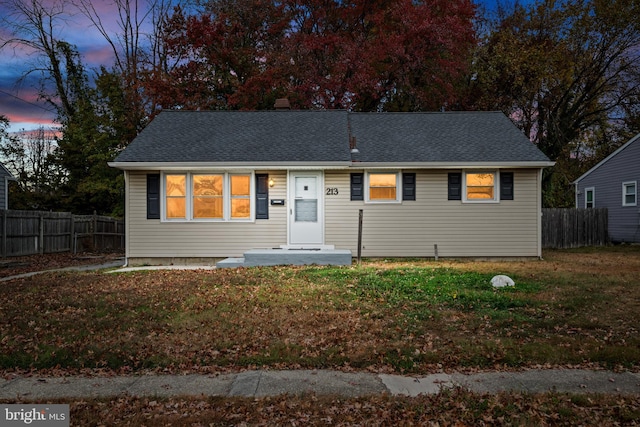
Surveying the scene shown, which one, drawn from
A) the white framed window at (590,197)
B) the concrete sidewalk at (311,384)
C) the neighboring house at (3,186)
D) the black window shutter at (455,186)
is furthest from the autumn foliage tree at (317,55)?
the concrete sidewalk at (311,384)

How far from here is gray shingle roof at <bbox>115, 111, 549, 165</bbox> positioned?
1407 centimetres

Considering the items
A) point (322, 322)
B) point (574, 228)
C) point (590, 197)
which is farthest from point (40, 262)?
point (590, 197)

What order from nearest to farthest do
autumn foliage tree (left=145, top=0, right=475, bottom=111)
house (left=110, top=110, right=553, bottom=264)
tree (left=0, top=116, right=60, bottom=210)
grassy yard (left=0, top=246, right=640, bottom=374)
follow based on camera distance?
grassy yard (left=0, top=246, right=640, bottom=374) < house (left=110, top=110, right=553, bottom=264) < autumn foliage tree (left=145, top=0, right=475, bottom=111) < tree (left=0, top=116, right=60, bottom=210)

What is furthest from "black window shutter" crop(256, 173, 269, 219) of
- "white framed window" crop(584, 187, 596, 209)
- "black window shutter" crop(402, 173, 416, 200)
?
"white framed window" crop(584, 187, 596, 209)

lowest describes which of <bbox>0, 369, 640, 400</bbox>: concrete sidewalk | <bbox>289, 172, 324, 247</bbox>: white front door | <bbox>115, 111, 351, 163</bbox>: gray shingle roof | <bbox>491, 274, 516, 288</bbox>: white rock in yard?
<bbox>0, 369, 640, 400</bbox>: concrete sidewalk

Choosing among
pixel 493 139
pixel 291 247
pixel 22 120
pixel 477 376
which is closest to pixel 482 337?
pixel 477 376

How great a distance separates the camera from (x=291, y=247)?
14062 mm

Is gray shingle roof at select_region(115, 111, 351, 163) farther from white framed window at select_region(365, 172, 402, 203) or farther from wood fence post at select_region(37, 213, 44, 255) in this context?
wood fence post at select_region(37, 213, 44, 255)

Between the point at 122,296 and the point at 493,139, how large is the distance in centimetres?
1197

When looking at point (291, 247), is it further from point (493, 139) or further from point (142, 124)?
point (142, 124)

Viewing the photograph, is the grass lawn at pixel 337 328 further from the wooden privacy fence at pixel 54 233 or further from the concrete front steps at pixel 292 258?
the wooden privacy fence at pixel 54 233

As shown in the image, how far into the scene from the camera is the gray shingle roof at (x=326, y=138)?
14070 millimetres

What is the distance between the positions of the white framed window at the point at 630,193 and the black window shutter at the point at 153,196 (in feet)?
61.4

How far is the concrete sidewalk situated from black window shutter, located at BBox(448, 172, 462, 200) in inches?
381
